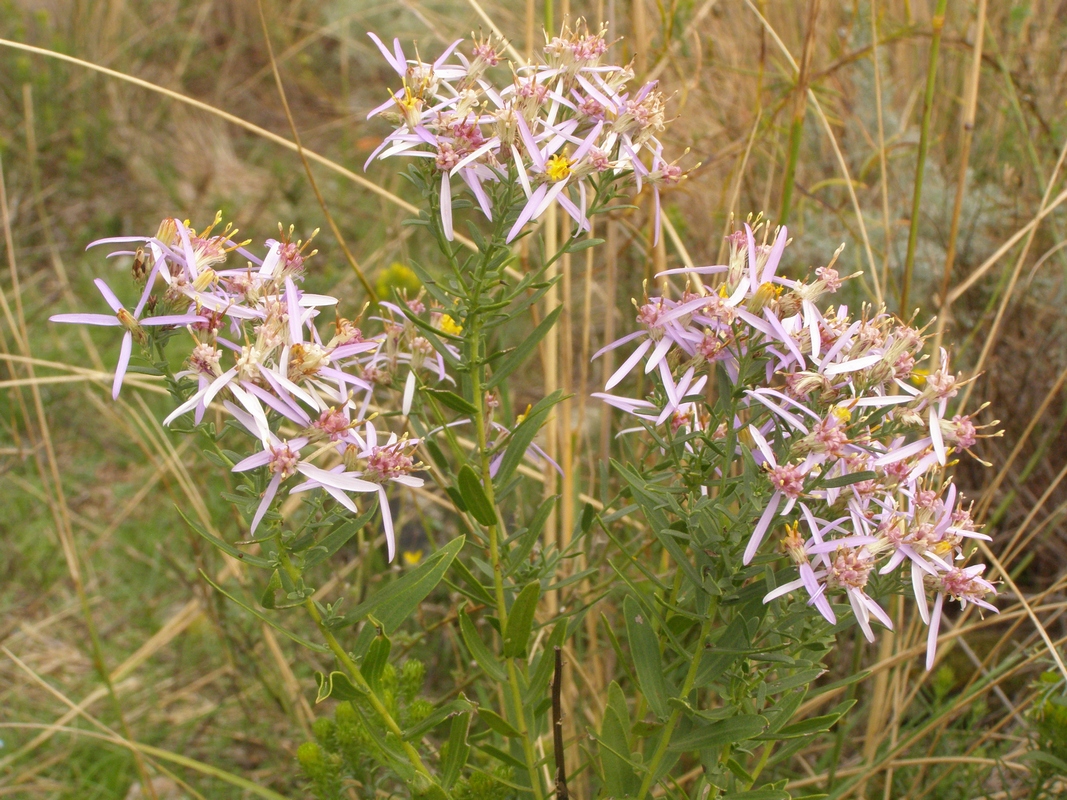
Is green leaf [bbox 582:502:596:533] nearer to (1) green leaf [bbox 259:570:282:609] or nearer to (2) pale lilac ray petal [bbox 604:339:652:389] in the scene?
(2) pale lilac ray petal [bbox 604:339:652:389]

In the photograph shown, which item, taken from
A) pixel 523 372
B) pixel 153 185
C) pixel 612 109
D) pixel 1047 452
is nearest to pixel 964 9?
pixel 1047 452

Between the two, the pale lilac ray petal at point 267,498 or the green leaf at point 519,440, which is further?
the green leaf at point 519,440

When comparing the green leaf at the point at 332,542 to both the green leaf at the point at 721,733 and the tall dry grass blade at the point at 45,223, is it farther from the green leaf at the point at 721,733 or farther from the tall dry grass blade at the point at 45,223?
the tall dry grass blade at the point at 45,223

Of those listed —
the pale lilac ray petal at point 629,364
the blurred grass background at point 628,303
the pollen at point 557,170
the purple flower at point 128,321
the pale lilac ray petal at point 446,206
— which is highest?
the pollen at point 557,170

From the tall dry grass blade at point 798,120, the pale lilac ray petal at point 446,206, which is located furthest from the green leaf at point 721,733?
the tall dry grass blade at point 798,120

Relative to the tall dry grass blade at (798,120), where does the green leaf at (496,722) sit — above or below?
below

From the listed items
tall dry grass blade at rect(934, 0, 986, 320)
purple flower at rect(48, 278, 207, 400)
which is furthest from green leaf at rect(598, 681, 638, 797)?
tall dry grass blade at rect(934, 0, 986, 320)

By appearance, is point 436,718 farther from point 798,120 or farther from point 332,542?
point 798,120
